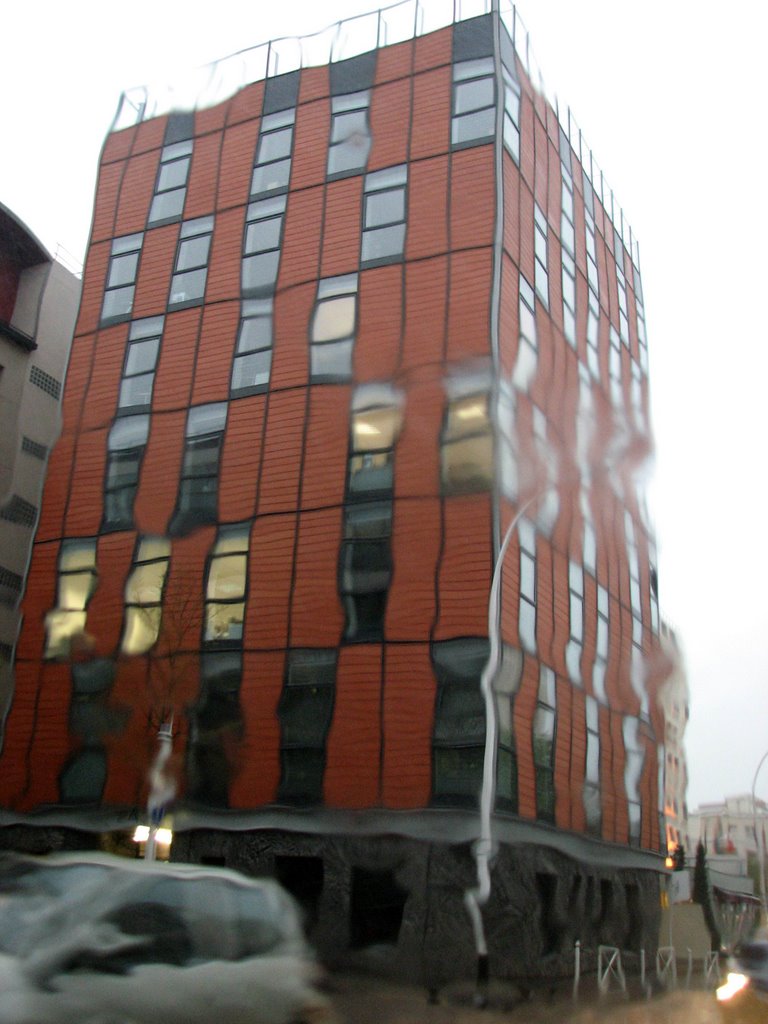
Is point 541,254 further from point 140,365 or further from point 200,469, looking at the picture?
point 140,365

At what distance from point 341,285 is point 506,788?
43.6ft

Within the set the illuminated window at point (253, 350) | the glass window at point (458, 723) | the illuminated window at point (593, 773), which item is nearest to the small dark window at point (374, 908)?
the glass window at point (458, 723)

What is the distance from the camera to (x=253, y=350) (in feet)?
81.3

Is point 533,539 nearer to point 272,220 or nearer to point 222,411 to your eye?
point 222,411

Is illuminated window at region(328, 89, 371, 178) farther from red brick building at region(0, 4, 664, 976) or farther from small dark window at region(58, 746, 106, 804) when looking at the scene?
small dark window at region(58, 746, 106, 804)

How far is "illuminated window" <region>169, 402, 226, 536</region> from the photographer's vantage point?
23.5 m

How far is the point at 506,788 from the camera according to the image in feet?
62.9

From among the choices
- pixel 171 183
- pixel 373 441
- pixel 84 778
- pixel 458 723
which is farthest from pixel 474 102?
pixel 84 778

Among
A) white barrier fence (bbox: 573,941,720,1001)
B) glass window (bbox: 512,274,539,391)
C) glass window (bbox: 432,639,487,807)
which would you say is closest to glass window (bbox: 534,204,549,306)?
glass window (bbox: 512,274,539,391)

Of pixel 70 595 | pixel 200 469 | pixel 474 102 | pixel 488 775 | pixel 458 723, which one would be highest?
pixel 474 102

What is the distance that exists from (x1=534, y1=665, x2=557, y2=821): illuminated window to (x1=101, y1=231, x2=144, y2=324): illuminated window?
1626cm

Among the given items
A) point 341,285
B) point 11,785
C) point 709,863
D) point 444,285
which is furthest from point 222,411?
point 709,863

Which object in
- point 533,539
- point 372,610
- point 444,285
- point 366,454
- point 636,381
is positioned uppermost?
point 636,381

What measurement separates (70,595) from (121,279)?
10.1 meters
